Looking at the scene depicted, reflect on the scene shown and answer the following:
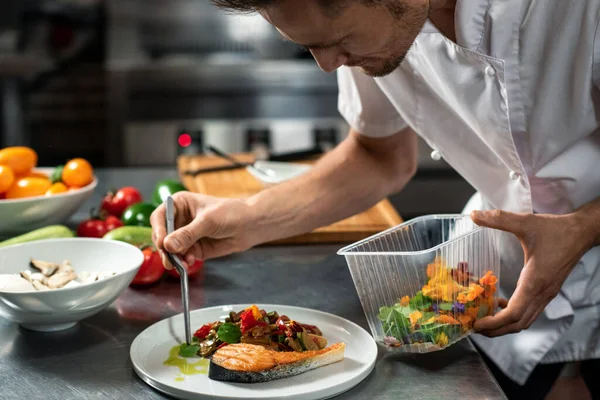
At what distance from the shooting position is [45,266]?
1407 millimetres

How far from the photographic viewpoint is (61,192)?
→ 5.89 feet

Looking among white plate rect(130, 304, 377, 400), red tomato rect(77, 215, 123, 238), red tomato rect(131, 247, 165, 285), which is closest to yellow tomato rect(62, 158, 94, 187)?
red tomato rect(77, 215, 123, 238)

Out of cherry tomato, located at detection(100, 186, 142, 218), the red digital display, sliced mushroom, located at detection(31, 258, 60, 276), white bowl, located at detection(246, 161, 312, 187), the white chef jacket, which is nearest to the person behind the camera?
the white chef jacket

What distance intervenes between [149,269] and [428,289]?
0.55 m

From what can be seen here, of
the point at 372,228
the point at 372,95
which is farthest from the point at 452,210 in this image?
the point at 372,95

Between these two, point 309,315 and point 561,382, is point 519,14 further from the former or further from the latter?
point 561,382

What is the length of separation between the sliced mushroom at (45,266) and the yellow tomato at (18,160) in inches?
18.9

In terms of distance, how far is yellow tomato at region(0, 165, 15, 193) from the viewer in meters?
1.75

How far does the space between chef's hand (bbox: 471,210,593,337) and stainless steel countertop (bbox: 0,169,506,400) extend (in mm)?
69

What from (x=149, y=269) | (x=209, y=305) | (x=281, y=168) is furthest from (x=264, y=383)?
(x=281, y=168)

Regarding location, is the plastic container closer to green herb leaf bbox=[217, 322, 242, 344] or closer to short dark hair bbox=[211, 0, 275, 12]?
green herb leaf bbox=[217, 322, 242, 344]

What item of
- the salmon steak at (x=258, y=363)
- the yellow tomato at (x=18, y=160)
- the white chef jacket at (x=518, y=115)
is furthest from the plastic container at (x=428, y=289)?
the yellow tomato at (x=18, y=160)

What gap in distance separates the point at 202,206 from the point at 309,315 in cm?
27

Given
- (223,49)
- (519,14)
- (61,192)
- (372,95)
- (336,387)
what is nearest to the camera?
(336,387)
